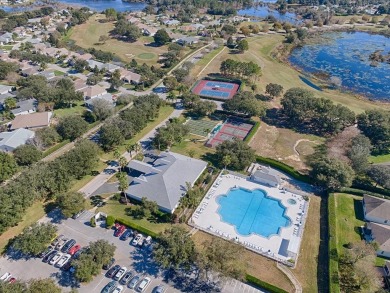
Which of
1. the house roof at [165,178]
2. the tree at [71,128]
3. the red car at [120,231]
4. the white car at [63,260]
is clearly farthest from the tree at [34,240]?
the tree at [71,128]

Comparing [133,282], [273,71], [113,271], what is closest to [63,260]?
[113,271]

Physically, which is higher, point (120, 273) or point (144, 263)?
point (120, 273)

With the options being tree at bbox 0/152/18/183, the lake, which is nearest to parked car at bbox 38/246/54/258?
tree at bbox 0/152/18/183

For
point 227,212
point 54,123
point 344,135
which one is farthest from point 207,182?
point 54,123

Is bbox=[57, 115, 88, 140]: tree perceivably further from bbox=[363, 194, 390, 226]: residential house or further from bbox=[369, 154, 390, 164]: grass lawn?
bbox=[369, 154, 390, 164]: grass lawn

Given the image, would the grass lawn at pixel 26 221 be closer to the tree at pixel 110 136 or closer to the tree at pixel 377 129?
the tree at pixel 110 136

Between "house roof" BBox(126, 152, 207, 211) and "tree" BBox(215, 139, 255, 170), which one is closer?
"house roof" BBox(126, 152, 207, 211)

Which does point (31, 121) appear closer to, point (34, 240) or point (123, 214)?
point (123, 214)
